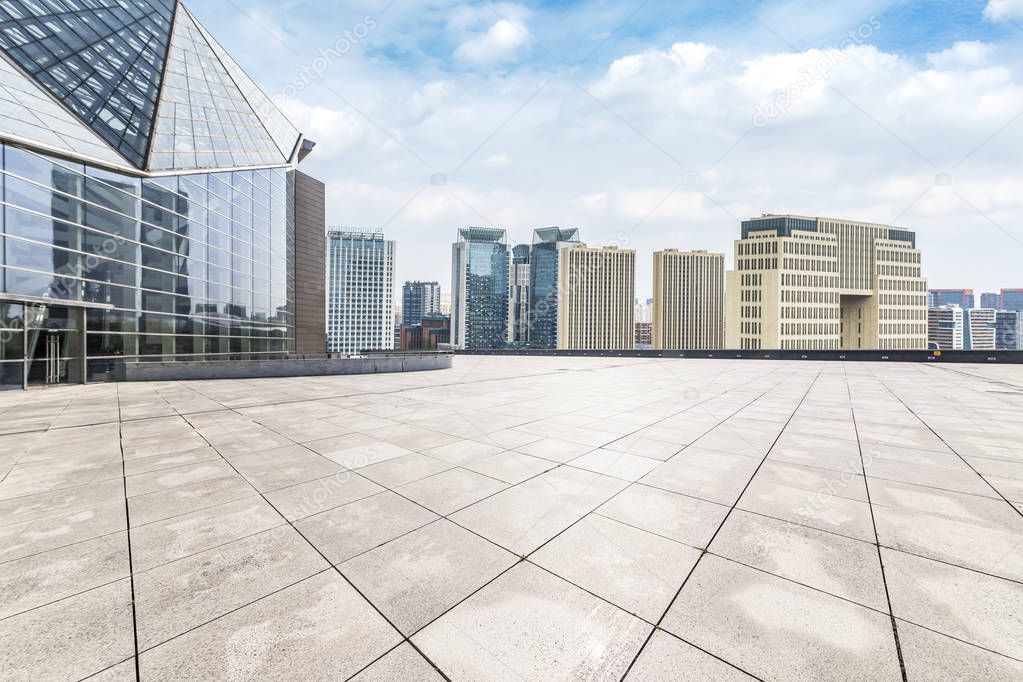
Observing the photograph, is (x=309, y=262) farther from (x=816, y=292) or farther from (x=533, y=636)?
(x=816, y=292)

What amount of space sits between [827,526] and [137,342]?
95.3 feet

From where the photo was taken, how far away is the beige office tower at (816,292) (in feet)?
327

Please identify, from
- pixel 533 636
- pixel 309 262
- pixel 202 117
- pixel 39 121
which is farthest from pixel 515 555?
pixel 309 262

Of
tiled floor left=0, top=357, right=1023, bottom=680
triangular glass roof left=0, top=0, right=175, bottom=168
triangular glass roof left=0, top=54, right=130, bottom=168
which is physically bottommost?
tiled floor left=0, top=357, right=1023, bottom=680

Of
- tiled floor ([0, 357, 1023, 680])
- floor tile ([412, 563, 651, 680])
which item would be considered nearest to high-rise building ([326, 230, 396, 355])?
tiled floor ([0, 357, 1023, 680])

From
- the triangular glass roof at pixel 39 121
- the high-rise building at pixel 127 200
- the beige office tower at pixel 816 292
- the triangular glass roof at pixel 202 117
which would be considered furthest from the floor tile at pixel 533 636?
the beige office tower at pixel 816 292

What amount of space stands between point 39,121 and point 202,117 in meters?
13.3

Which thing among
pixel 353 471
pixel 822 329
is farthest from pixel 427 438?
pixel 822 329

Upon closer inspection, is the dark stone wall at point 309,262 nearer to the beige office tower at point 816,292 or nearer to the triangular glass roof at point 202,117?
the triangular glass roof at point 202,117

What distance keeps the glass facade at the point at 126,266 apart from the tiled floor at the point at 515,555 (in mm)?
15341

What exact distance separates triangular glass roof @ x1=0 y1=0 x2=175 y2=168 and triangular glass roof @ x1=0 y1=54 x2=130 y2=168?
0.82 metres

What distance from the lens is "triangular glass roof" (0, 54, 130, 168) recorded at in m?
16.2

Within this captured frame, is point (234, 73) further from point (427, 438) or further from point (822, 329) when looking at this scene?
point (822, 329)

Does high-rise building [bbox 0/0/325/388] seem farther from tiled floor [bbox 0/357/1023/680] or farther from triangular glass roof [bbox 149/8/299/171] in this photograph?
tiled floor [bbox 0/357/1023/680]
